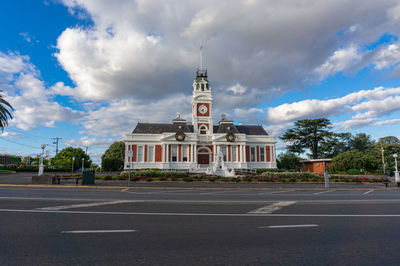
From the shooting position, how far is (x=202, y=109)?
47.8m

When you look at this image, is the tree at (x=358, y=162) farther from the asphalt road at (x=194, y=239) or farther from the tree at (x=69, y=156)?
the tree at (x=69, y=156)

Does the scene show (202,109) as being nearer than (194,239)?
No

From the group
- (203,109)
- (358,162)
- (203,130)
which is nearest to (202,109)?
(203,109)

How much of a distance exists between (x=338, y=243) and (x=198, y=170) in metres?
36.1

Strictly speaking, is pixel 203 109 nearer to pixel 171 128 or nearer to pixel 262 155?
pixel 171 128

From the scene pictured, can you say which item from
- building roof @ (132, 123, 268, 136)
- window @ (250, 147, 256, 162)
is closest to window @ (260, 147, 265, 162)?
window @ (250, 147, 256, 162)

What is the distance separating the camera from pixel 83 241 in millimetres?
4297

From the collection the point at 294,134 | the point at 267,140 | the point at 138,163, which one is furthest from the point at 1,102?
the point at 294,134

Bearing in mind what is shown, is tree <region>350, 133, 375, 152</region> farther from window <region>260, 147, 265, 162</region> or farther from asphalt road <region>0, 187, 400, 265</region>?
asphalt road <region>0, 187, 400, 265</region>

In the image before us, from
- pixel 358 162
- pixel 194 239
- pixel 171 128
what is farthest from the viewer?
pixel 171 128

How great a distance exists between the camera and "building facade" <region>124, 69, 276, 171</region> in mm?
43031

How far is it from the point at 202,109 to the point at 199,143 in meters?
7.48

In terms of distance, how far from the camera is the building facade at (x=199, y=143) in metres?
43.0

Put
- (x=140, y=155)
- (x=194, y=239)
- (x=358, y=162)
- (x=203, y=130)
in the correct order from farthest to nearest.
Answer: (x=203, y=130) → (x=140, y=155) → (x=358, y=162) → (x=194, y=239)
